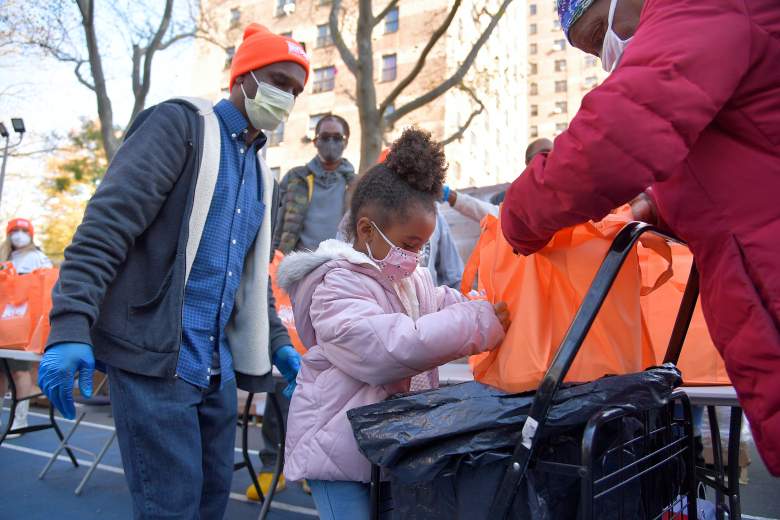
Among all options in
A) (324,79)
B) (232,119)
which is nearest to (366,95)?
(232,119)

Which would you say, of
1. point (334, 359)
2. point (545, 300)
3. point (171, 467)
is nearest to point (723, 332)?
point (545, 300)

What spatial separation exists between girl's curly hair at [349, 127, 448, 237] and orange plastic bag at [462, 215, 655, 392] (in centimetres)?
52

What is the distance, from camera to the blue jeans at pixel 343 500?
1.58 meters

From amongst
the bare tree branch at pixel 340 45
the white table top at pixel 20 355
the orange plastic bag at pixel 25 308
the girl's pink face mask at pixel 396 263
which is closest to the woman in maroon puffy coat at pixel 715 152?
the girl's pink face mask at pixel 396 263

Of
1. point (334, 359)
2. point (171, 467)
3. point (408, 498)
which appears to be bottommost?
point (171, 467)

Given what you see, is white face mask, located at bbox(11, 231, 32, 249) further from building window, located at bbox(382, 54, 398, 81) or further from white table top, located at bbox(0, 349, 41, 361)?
building window, located at bbox(382, 54, 398, 81)

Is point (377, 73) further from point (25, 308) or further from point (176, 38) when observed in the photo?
point (25, 308)

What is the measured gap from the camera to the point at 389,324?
58.1 inches

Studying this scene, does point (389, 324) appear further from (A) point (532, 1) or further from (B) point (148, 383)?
(A) point (532, 1)

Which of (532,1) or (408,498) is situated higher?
(532,1)

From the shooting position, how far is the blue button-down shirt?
1840 millimetres

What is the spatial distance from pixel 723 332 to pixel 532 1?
207 ft

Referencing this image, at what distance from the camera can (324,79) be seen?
28719 millimetres

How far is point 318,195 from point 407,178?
2.70m
